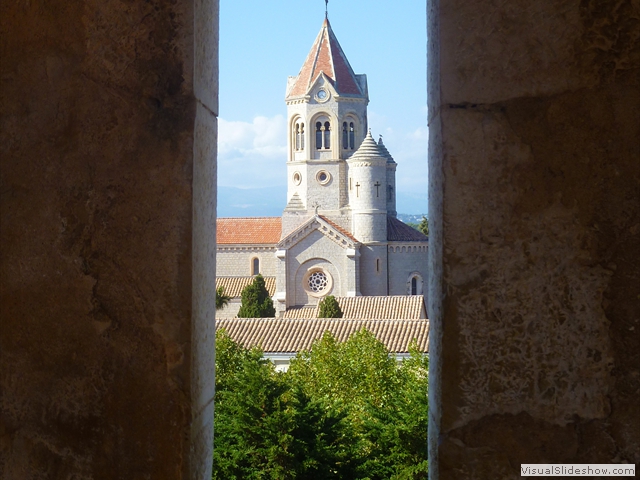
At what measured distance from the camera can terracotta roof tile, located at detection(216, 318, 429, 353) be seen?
19.4m

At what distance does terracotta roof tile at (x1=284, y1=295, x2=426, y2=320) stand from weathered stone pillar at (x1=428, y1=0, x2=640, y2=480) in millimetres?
24638

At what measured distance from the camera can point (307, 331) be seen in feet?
66.7

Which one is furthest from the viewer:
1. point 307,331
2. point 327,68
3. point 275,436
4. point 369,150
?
point 327,68

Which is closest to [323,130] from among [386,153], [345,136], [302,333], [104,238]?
[345,136]

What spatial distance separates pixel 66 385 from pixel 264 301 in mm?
31649

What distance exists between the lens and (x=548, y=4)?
52.2 inches

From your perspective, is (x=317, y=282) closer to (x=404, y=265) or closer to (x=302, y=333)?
(x=404, y=265)

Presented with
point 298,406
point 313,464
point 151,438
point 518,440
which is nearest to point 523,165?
point 518,440

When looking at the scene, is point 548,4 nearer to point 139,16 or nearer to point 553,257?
point 553,257

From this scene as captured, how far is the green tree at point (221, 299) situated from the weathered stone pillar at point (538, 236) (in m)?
31.6

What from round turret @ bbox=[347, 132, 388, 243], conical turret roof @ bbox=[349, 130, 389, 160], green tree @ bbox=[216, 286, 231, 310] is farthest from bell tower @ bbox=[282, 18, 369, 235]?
green tree @ bbox=[216, 286, 231, 310]

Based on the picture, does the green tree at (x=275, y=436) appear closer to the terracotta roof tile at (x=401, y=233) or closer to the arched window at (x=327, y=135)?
the terracotta roof tile at (x=401, y=233)

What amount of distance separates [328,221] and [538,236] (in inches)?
1391

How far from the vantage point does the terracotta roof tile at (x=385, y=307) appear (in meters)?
26.4
